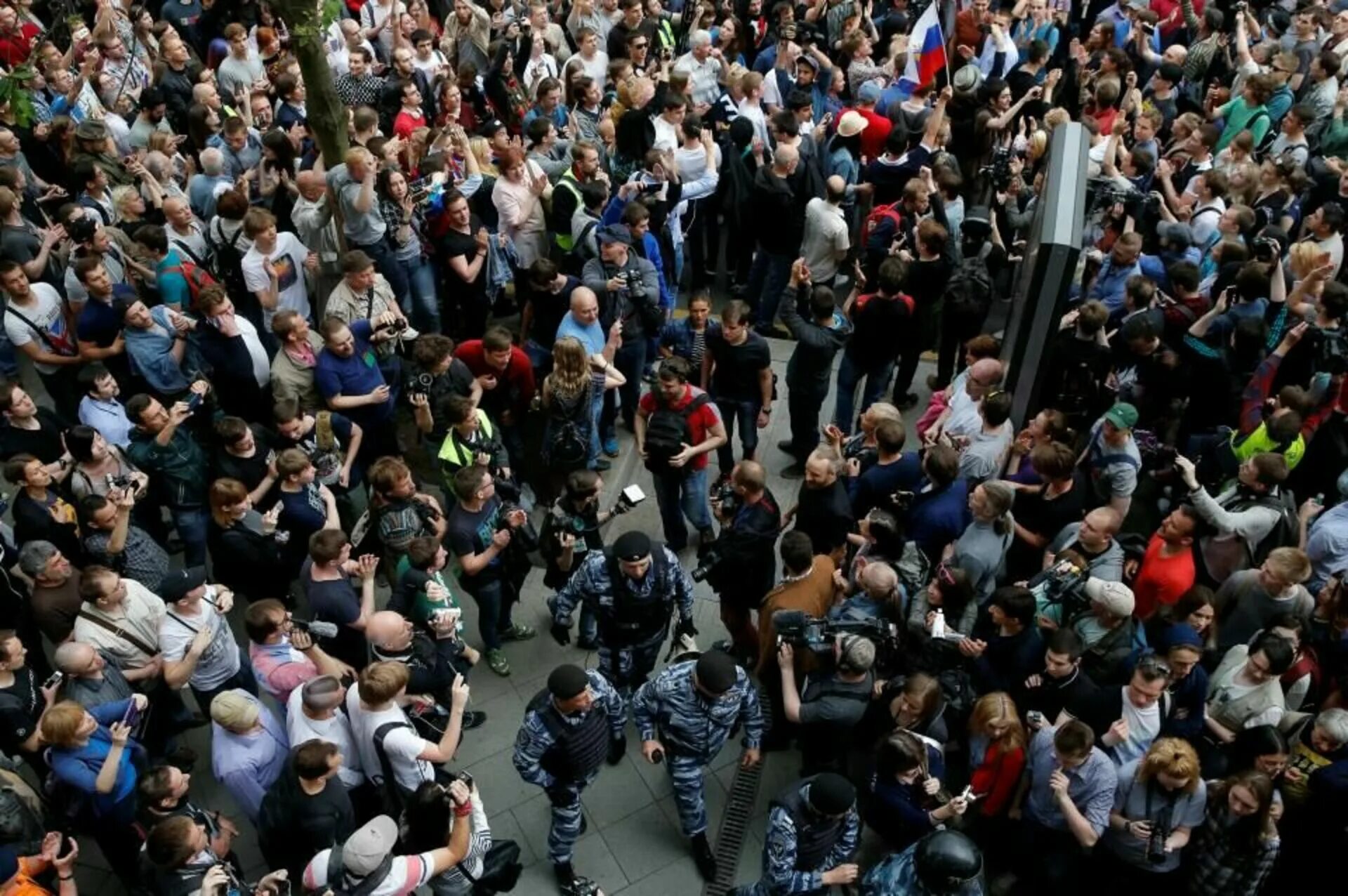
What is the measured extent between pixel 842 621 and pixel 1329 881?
103 inches

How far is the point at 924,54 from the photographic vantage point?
35.0 ft

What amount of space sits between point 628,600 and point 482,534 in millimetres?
1021

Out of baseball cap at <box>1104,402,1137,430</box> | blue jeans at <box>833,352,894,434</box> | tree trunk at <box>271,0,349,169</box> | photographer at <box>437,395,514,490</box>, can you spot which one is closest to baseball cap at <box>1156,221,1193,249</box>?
blue jeans at <box>833,352,894,434</box>

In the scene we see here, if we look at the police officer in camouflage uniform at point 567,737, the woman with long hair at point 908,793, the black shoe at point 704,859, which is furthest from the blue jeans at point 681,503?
the woman with long hair at point 908,793

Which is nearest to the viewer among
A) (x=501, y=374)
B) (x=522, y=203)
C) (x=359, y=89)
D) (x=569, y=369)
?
(x=569, y=369)

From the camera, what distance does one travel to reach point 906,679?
5465mm

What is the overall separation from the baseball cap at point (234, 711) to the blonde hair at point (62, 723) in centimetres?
56

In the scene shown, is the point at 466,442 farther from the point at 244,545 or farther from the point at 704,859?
the point at 704,859

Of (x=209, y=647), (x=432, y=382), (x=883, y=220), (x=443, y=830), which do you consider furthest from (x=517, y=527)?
(x=883, y=220)

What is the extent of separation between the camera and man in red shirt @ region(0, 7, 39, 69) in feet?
34.3

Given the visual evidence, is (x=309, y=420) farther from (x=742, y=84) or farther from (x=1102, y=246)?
(x=1102, y=246)

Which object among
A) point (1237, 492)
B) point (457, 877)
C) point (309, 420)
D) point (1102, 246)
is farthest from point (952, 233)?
point (457, 877)

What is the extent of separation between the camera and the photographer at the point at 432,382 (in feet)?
22.7

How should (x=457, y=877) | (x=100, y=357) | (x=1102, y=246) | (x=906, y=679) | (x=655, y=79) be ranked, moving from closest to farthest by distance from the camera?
1. (x=457, y=877)
2. (x=906, y=679)
3. (x=100, y=357)
4. (x=1102, y=246)
5. (x=655, y=79)
